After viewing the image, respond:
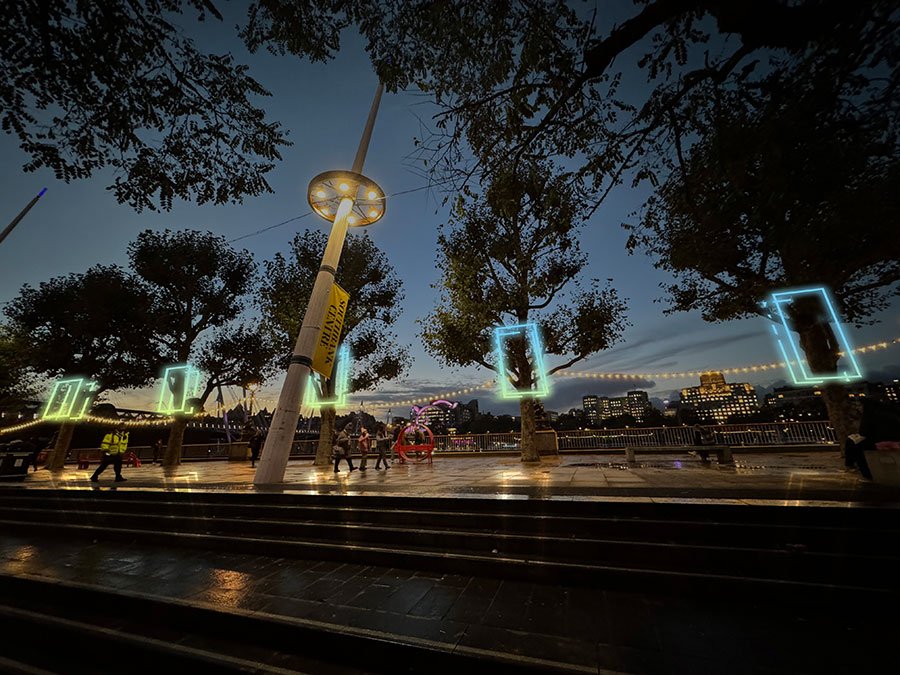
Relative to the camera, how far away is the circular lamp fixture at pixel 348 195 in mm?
10406

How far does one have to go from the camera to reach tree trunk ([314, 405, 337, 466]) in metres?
16.1

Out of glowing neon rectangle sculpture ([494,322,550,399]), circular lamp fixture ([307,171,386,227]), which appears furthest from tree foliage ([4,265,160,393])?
glowing neon rectangle sculpture ([494,322,550,399])

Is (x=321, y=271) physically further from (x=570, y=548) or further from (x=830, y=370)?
(x=830, y=370)

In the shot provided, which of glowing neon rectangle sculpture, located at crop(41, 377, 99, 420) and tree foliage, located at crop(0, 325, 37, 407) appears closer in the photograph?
glowing neon rectangle sculpture, located at crop(41, 377, 99, 420)

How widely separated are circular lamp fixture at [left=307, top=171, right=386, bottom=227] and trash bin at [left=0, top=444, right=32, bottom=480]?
48.5 feet

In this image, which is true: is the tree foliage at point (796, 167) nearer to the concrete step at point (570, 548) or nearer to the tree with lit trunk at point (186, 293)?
the concrete step at point (570, 548)

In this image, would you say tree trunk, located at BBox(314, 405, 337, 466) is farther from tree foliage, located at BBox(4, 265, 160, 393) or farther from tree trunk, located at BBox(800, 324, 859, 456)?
tree trunk, located at BBox(800, 324, 859, 456)

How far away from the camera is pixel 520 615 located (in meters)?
3.18

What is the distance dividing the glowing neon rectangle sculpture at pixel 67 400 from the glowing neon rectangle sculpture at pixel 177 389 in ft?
13.4

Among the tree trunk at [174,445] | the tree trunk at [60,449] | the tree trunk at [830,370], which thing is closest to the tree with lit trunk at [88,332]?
the tree trunk at [60,449]

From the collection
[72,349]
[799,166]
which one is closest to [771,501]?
[799,166]

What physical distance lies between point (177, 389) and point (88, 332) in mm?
7446

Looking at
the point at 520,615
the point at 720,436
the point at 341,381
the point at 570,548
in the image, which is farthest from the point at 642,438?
the point at 520,615

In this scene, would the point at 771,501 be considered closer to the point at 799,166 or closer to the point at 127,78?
the point at 799,166
